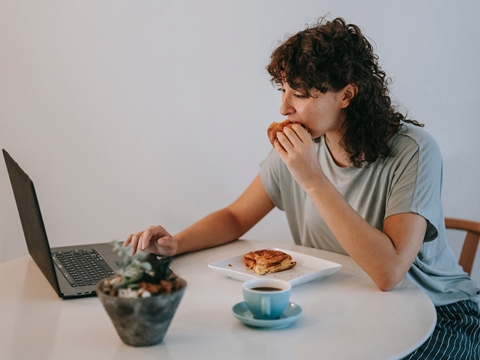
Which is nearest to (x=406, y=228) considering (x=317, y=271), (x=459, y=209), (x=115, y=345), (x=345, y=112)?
(x=317, y=271)

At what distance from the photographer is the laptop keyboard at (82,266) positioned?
4.41 ft

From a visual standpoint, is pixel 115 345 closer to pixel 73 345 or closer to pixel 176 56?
pixel 73 345

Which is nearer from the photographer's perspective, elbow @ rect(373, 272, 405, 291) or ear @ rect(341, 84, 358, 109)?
elbow @ rect(373, 272, 405, 291)

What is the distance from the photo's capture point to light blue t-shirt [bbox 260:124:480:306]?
1470mm

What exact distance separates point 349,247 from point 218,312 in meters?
0.39

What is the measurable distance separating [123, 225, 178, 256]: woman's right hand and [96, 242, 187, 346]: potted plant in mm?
531

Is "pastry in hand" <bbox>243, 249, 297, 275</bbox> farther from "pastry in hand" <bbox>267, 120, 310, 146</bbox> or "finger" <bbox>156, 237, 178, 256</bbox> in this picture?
"pastry in hand" <bbox>267, 120, 310, 146</bbox>

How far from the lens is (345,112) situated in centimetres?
162

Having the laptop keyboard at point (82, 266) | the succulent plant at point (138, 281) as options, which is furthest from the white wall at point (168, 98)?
the succulent plant at point (138, 281)

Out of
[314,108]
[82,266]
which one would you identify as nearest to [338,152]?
[314,108]

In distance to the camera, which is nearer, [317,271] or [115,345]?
[115,345]

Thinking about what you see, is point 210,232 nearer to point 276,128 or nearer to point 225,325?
point 276,128

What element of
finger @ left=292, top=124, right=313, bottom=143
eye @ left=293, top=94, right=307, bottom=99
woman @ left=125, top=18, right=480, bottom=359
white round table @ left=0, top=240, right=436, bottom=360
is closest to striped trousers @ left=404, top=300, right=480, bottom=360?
woman @ left=125, top=18, right=480, bottom=359

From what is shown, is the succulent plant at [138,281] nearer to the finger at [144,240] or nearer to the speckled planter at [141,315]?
the speckled planter at [141,315]
